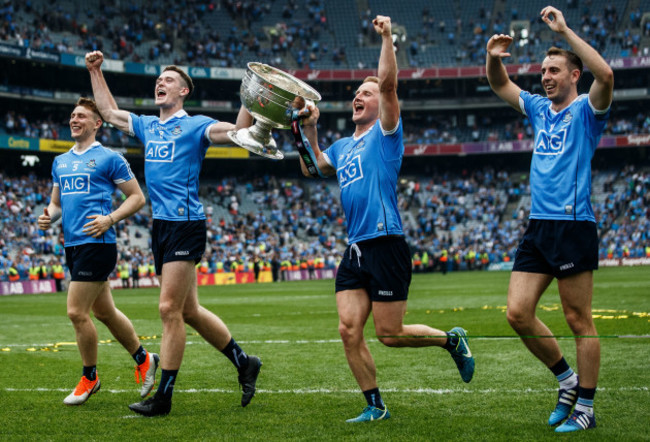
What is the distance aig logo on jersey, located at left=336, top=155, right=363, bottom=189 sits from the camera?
5.98 metres

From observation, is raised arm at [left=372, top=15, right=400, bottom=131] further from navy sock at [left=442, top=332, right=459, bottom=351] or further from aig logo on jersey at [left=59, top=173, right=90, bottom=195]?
aig logo on jersey at [left=59, top=173, right=90, bottom=195]

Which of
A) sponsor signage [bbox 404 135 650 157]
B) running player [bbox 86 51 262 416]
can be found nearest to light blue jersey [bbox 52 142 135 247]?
running player [bbox 86 51 262 416]

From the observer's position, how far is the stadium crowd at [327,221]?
40.0m

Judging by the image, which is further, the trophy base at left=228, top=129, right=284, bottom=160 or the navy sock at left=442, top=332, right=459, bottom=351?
the navy sock at left=442, top=332, right=459, bottom=351

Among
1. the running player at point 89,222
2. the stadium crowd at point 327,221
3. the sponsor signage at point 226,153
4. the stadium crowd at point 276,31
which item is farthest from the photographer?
the stadium crowd at point 276,31

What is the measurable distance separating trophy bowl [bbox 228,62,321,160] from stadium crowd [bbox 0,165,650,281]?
1278 inches

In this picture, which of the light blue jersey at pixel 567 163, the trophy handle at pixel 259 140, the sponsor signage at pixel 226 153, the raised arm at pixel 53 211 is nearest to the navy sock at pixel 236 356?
the trophy handle at pixel 259 140

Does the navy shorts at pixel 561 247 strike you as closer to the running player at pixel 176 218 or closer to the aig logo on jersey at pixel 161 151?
the running player at pixel 176 218

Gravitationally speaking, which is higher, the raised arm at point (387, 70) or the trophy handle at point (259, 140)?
the raised arm at point (387, 70)

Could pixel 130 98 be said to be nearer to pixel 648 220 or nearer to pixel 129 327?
pixel 648 220

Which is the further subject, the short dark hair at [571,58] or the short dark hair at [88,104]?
the short dark hair at [88,104]

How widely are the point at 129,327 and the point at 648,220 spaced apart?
4483 centimetres

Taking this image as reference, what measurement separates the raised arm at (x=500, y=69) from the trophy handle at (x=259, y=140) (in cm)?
185

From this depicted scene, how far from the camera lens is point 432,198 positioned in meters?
52.6
